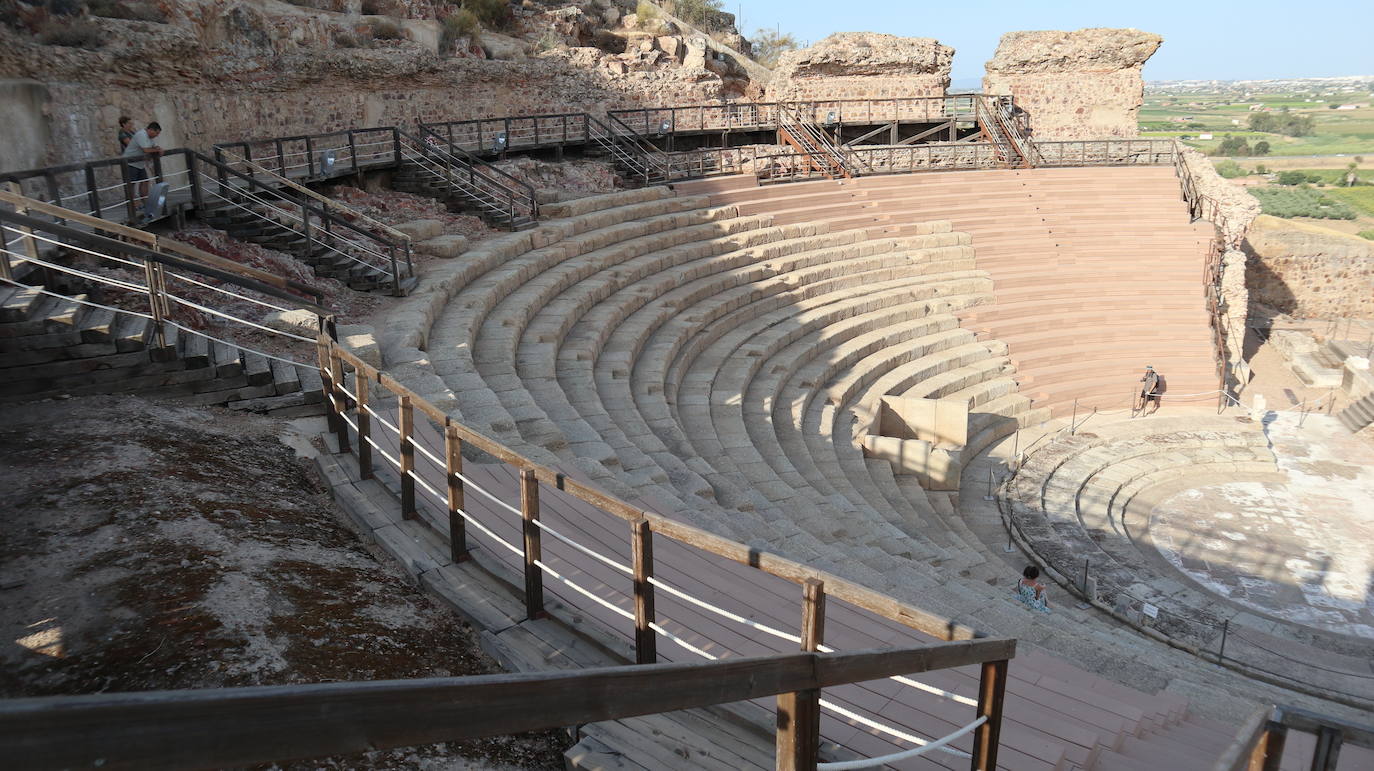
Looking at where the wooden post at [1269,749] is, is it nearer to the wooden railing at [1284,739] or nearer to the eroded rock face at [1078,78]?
the wooden railing at [1284,739]

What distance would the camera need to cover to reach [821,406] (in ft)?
43.5

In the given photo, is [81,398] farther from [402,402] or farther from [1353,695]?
[1353,695]

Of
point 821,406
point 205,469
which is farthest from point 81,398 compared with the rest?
point 821,406

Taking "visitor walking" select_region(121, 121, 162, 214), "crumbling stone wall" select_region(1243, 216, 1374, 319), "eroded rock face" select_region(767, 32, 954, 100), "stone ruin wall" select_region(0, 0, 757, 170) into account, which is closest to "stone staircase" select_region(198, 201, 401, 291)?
"visitor walking" select_region(121, 121, 162, 214)

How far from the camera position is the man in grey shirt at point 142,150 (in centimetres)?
1055

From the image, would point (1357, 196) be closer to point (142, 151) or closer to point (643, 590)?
point (142, 151)

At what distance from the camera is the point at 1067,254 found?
1892 centimetres

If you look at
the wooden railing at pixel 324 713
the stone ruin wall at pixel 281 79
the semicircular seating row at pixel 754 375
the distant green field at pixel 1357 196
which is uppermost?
the stone ruin wall at pixel 281 79

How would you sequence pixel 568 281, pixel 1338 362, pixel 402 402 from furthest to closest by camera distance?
pixel 1338 362 < pixel 568 281 < pixel 402 402

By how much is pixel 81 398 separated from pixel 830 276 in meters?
12.7

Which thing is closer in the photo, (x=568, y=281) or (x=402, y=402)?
(x=402, y=402)

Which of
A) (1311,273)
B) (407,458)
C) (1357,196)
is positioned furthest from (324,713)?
(1357,196)

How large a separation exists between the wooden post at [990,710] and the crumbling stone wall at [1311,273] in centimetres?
2523

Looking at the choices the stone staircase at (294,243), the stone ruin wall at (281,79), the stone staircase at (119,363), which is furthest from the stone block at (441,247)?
the stone staircase at (119,363)
